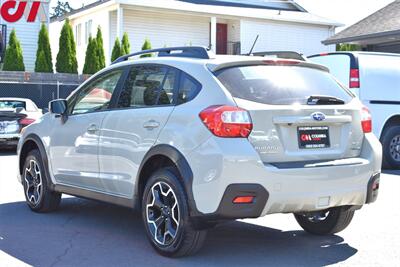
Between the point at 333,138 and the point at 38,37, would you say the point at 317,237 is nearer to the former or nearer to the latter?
the point at 333,138

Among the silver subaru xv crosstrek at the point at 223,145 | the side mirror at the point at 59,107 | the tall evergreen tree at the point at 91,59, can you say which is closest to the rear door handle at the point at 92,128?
the silver subaru xv crosstrek at the point at 223,145

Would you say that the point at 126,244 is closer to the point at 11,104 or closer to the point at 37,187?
the point at 37,187

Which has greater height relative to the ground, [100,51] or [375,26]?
[375,26]

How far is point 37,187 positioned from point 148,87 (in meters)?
2.31

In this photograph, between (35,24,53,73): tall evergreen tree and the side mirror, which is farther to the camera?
(35,24,53,73): tall evergreen tree

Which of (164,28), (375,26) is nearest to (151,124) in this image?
Answer: (375,26)

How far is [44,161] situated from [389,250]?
3892 mm

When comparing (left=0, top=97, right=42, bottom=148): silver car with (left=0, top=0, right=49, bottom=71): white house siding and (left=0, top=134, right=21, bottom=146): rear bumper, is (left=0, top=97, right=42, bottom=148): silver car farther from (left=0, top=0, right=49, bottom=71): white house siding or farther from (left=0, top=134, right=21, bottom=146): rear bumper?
(left=0, top=0, right=49, bottom=71): white house siding

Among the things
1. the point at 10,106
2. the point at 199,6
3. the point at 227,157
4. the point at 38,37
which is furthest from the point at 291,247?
the point at 199,6

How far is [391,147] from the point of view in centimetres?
1186

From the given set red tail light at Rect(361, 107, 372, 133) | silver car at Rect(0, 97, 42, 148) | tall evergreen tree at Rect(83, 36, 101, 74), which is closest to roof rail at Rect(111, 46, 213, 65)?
red tail light at Rect(361, 107, 372, 133)

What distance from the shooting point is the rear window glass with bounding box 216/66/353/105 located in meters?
5.29

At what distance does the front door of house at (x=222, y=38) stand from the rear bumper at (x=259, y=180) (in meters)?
29.9

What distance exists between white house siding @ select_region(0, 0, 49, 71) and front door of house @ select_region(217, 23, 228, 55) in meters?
9.72
